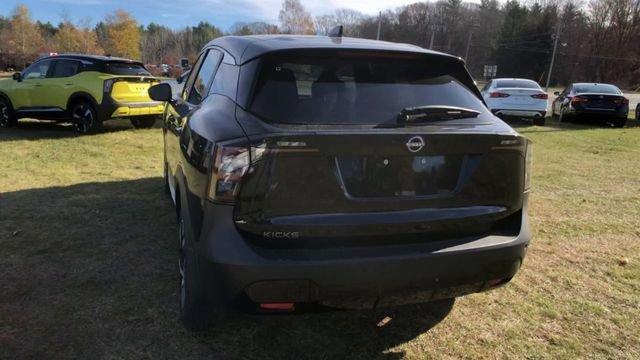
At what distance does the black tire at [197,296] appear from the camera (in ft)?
8.41

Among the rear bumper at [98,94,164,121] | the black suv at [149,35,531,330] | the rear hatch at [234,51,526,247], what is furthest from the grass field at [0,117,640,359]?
the rear bumper at [98,94,164,121]

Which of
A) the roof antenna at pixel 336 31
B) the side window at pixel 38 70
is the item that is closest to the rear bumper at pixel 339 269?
the roof antenna at pixel 336 31

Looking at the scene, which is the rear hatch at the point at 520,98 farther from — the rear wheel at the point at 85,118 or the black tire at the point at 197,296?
the black tire at the point at 197,296

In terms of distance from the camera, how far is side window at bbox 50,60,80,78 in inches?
419

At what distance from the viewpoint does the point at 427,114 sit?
105 inches

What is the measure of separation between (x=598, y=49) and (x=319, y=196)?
87.0m

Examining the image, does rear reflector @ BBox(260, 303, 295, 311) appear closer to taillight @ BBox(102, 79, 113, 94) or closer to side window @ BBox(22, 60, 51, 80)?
taillight @ BBox(102, 79, 113, 94)

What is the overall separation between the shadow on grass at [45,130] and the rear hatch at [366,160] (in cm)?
884

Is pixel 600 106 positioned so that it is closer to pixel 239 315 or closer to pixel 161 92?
pixel 161 92

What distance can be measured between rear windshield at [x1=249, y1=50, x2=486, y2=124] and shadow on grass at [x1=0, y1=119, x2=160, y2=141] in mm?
8714

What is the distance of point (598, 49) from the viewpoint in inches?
3029

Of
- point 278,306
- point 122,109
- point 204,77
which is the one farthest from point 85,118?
point 278,306

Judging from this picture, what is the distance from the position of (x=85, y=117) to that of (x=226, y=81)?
8.43m

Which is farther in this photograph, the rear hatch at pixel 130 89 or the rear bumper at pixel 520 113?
the rear bumper at pixel 520 113
